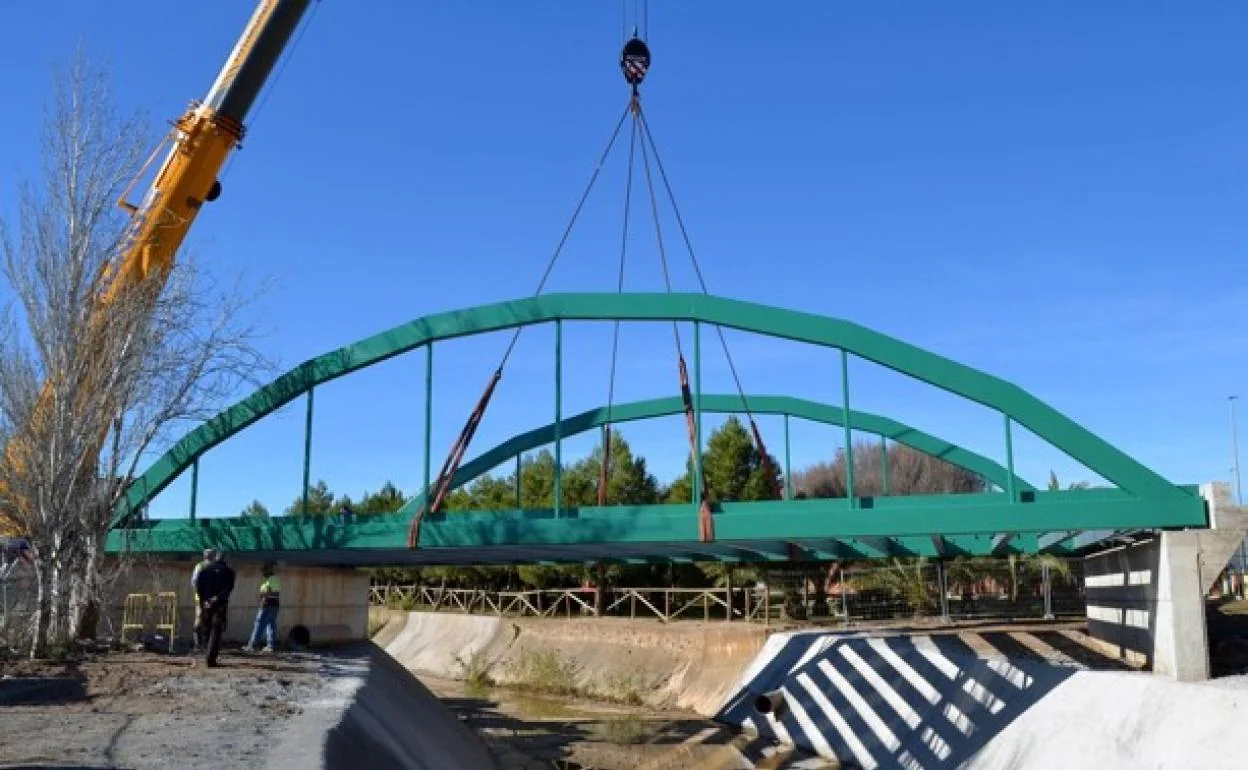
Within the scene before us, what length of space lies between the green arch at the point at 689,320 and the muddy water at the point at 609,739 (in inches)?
394

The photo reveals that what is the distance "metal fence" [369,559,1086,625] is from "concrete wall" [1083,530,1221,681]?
11.8 metres

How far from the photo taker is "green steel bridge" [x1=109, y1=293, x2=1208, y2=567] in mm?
16406

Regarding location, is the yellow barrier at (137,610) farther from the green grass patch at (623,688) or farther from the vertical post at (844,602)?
the vertical post at (844,602)

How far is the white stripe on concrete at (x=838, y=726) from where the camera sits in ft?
75.0

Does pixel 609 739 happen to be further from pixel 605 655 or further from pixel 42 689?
pixel 42 689

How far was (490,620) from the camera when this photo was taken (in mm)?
45031

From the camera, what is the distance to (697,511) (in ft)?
59.3

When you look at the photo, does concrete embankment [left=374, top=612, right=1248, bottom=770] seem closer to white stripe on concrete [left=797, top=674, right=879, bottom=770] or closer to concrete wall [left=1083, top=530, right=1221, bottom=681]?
white stripe on concrete [left=797, top=674, right=879, bottom=770]

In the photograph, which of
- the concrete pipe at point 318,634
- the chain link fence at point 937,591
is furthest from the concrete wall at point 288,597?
the chain link fence at point 937,591

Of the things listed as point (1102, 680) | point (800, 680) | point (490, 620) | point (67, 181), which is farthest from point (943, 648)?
point (490, 620)

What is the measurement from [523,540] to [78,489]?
24.8 ft

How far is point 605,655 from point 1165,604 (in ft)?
79.5

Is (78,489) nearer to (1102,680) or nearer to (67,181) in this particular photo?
(67,181)

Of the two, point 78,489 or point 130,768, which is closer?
point 130,768
